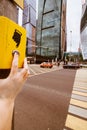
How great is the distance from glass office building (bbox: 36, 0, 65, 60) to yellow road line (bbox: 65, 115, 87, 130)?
103 metres

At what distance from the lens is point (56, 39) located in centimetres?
11250

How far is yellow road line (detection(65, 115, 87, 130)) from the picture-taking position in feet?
14.2

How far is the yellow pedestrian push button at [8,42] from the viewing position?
1298mm

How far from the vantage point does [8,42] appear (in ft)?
4.35

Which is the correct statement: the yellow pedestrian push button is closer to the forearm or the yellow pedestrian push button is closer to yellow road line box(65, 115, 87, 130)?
the forearm

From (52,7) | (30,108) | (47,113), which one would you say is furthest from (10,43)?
(52,7)

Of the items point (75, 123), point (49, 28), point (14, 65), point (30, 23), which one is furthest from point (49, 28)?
point (14, 65)

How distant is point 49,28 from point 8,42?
121 meters

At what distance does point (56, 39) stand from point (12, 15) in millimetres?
111822

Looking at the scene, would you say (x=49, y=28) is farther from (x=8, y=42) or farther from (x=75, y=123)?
(x=8, y=42)

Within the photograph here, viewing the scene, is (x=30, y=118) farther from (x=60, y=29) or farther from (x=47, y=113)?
(x=60, y=29)

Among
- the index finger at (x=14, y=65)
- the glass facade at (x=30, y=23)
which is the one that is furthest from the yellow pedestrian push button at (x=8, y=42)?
the glass facade at (x=30, y=23)

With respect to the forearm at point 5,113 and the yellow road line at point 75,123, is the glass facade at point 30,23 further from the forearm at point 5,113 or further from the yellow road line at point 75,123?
the forearm at point 5,113

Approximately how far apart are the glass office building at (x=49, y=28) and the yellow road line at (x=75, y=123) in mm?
103259
